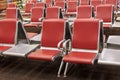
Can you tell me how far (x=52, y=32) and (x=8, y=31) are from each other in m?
0.94

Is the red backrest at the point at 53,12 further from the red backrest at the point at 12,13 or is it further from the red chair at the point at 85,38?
the red chair at the point at 85,38

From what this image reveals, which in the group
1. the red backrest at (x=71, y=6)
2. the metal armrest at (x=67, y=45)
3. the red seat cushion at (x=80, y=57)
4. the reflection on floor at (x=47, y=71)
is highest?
the red backrest at (x=71, y=6)

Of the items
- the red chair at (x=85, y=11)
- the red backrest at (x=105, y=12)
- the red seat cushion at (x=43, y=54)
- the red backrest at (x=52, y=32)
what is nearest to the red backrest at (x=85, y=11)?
the red chair at (x=85, y=11)

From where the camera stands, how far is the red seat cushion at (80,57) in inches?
128

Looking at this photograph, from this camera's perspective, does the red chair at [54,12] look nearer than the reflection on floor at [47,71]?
No

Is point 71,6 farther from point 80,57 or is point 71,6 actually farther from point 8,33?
point 80,57

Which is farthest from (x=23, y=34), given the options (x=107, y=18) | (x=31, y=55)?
(x=107, y=18)

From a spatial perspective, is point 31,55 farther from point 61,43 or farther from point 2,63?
point 2,63

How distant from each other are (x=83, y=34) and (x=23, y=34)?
1.24 metres

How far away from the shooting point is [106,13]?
532cm

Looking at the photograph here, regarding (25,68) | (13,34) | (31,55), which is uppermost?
(13,34)

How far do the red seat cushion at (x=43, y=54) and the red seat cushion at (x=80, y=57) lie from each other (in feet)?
0.86

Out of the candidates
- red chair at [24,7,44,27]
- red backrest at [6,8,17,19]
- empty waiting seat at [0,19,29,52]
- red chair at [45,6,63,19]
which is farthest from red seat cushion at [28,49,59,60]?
red backrest at [6,8,17,19]

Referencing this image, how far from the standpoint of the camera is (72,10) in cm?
768
